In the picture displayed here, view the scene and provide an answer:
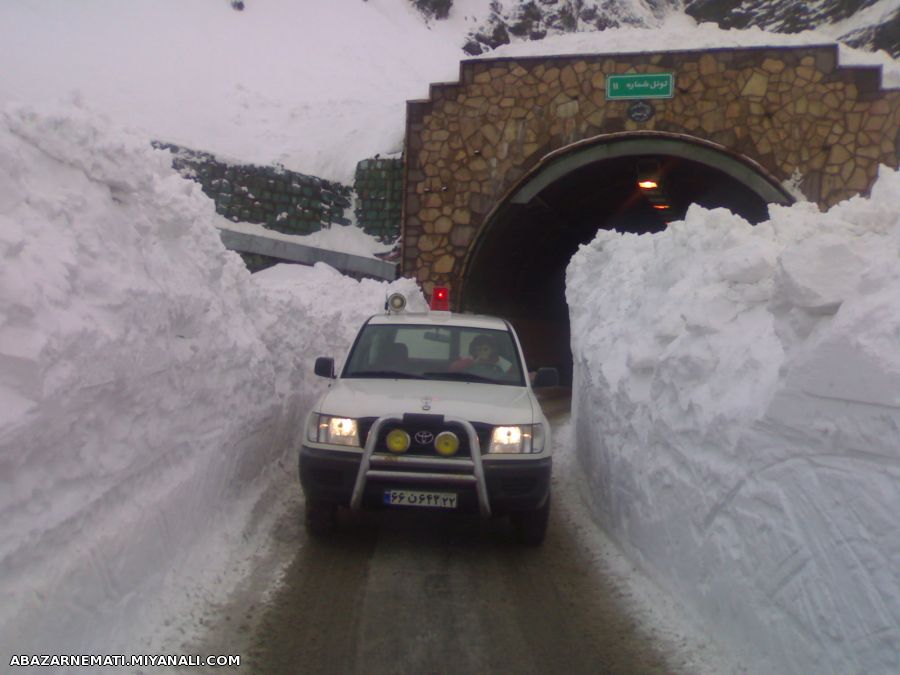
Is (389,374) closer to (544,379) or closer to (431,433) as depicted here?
(431,433)

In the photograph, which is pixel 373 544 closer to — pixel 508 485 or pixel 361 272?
pixel 508 485

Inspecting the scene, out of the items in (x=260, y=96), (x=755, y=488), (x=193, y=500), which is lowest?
(x=193, y=500)

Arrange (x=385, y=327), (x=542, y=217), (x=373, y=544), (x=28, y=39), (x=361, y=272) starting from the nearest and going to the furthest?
(x=373, y=544) → (x=385, y=327) → (x=361, y=272) → (x=542, y=217) → (x=28, y=39)

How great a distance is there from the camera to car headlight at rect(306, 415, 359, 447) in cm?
611

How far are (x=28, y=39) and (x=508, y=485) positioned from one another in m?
23.8

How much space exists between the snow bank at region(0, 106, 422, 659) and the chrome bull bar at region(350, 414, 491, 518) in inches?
41.1

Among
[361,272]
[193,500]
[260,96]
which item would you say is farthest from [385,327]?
[260,96]

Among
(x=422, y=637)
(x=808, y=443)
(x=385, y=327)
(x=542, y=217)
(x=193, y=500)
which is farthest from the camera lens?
(x=542, y=217)

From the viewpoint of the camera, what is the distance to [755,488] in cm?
433

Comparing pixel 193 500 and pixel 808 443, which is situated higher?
pixel 808 443

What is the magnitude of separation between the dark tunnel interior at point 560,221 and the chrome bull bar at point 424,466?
12.3 meters

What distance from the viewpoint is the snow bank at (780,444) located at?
3520 millimetres

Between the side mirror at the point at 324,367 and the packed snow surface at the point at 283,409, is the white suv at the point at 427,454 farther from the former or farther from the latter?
the packed snow surface at the point at 283,409

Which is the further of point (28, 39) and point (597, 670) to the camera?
point (28, 39)
